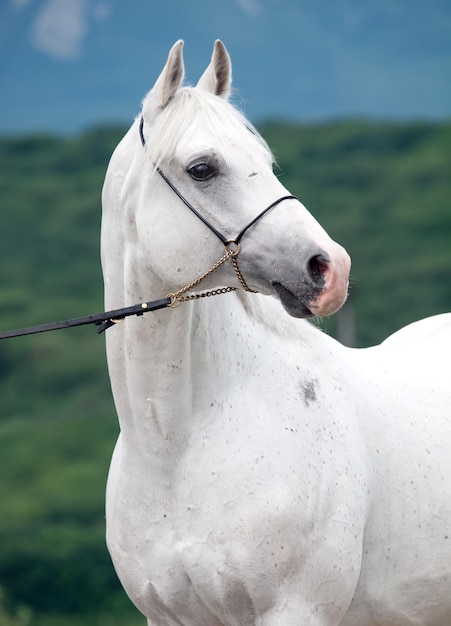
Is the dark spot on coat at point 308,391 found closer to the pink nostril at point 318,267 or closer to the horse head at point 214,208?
the horse head at point 214,208

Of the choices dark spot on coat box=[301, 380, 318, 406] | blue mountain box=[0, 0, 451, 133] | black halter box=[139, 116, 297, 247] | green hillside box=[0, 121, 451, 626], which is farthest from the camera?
blue mountain box=[0, 0, 451, 133]

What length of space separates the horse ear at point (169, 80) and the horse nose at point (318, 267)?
0.66 metres

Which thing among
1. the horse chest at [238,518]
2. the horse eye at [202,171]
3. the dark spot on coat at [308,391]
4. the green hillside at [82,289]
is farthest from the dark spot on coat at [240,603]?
the green hillside at [82,289]

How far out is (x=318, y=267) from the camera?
118 inches

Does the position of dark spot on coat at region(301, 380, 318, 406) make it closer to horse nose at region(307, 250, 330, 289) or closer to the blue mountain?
horse nose at region(307, 250, 330, 289)

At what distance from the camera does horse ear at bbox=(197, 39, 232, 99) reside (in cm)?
333

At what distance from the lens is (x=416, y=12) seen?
10242 mm

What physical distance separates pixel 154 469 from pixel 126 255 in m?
0.66

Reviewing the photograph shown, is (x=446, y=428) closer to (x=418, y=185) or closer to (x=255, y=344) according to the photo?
(x=255, y=344)

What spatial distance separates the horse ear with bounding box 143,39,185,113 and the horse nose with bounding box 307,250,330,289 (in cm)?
66

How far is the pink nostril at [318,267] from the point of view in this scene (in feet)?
9.78

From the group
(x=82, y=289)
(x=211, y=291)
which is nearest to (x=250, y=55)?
(x=82, y=289)

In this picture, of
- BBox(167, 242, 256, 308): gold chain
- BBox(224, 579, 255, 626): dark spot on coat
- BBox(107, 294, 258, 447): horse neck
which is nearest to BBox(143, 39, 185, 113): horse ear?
BBox(167, 242, 256, 308): gold chain

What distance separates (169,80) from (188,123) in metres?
0.14
